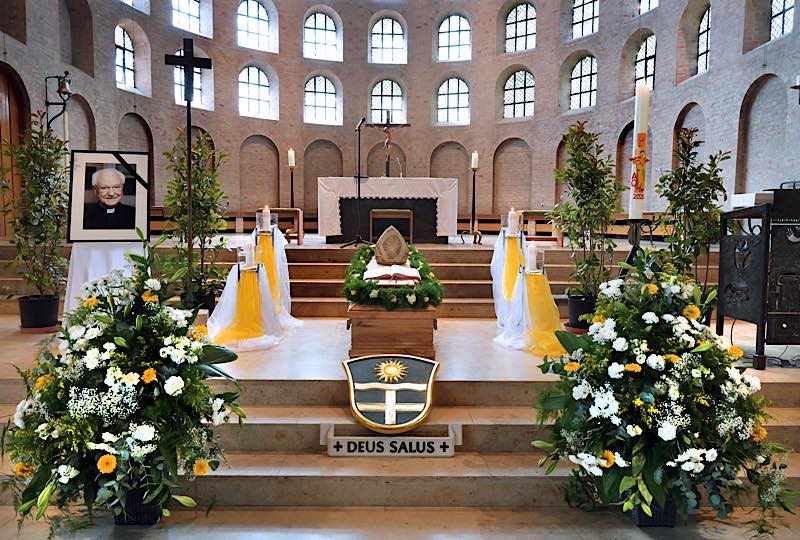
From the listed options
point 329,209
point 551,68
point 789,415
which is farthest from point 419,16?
point 789,415

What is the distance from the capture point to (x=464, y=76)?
17094 mm

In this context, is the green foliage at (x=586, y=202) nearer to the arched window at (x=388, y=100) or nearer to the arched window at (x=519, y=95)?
the arched window at (x=519, y=95)

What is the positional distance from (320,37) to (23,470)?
16.6 m

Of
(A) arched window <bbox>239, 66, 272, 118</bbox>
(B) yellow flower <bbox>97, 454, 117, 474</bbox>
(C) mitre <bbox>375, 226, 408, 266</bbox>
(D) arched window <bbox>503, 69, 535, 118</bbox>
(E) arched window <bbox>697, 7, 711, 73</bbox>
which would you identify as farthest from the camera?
(D) arched window <bbox>503, 69, 535, 118</bbox>

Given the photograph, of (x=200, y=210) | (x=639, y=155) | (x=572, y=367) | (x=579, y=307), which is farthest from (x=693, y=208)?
(x=200, y=210)

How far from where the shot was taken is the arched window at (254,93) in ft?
53.1

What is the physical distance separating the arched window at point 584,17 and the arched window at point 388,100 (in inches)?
209

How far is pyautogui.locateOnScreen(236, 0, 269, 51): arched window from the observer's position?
52.3 ft

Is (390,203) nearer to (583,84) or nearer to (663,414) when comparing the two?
(663,414)

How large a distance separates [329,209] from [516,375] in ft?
18.6

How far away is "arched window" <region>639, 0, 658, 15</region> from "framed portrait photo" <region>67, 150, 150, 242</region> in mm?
12734

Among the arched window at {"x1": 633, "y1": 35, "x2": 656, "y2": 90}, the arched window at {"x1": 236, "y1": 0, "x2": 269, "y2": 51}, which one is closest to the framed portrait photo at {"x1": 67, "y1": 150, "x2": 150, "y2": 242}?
the arched window at {"x1": 633, "y1": 35, "x2": 656, "y2": 90}

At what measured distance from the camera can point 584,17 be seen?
15258 mm

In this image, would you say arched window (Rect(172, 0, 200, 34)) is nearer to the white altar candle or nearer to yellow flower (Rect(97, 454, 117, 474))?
the white altar candle
